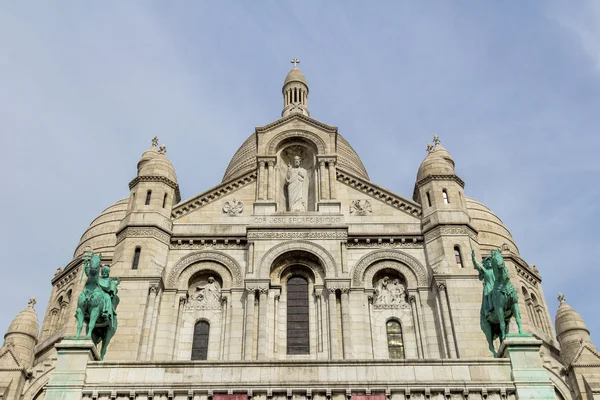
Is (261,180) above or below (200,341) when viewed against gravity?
above

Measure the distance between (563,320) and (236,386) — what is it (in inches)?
930

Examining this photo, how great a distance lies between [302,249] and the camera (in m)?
28.4

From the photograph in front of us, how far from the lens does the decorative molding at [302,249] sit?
27.7 m

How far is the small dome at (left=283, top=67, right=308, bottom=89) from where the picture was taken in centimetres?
4931

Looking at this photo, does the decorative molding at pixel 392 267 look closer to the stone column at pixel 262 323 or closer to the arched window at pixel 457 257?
the arched window at pixel 457 257

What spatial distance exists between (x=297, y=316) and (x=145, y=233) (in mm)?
7191

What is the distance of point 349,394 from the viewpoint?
60.4 feet

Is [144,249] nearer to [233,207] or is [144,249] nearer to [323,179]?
[233,207]

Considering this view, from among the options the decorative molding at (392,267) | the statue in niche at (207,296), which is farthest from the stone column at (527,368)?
the statue in niche at (207,296)

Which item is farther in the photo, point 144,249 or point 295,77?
point 295,77

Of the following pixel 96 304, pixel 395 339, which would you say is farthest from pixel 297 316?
pixel 96 304

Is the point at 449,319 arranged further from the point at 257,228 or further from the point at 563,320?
the point at 563,320

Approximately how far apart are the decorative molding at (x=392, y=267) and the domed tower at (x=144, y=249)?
26.2ft

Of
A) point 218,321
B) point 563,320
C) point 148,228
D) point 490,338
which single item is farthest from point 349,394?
point 563,320
